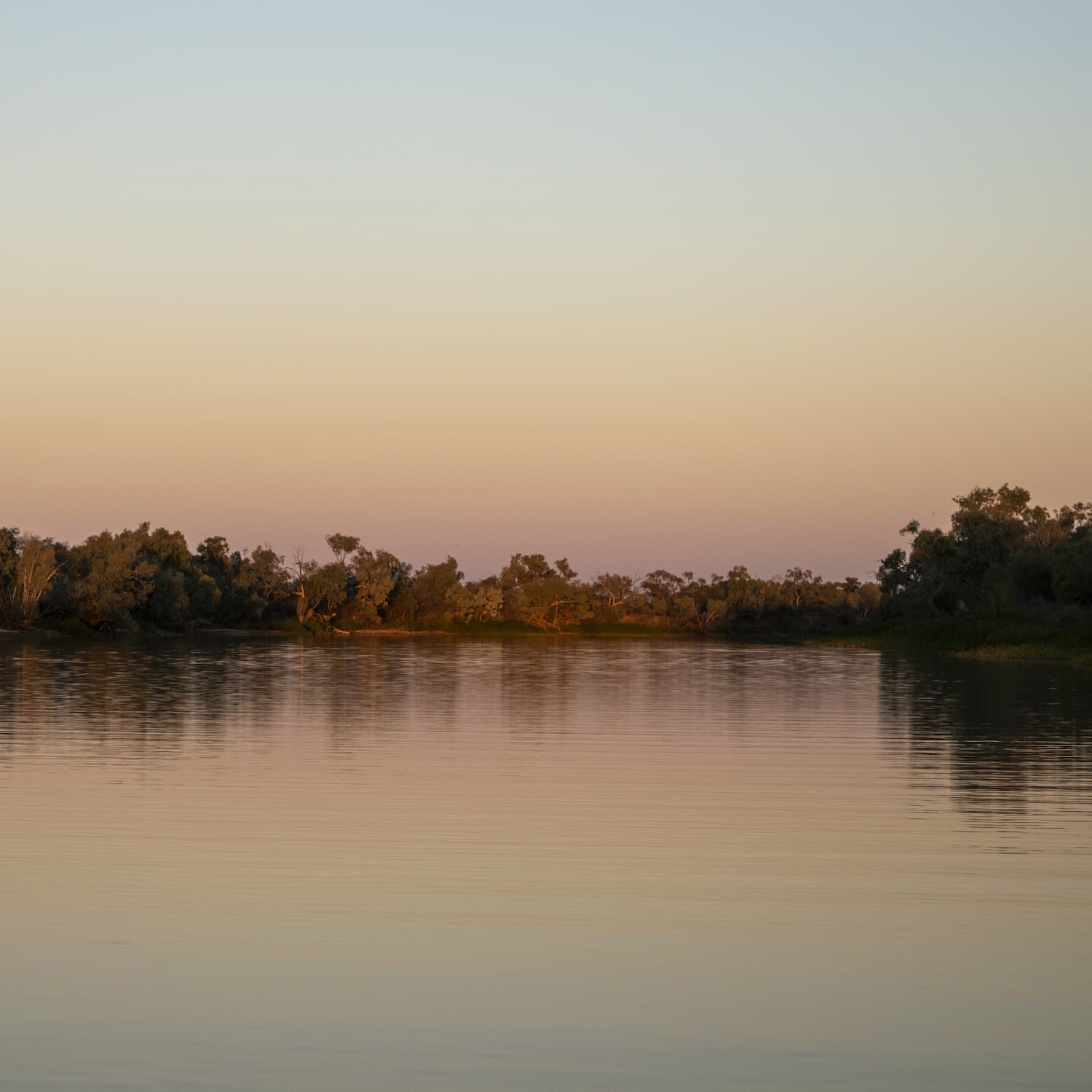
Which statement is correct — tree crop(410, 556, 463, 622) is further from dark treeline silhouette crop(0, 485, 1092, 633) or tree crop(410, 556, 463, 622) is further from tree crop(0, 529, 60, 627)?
tree crop(0, 529, 60, 627)

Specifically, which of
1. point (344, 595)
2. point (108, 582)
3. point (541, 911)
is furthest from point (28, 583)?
point (541, 911)

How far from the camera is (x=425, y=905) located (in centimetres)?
1003

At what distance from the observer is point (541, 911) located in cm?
988

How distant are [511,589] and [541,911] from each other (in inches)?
5002

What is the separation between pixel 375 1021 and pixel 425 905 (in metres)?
2.78

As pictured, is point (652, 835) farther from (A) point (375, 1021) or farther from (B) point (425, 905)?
(A) point (375, 1021)

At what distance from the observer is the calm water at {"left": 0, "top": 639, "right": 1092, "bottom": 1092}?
22.1 ft

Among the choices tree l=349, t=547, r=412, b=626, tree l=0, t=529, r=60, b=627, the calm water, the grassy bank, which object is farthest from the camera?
tree l=349, t=547, r=412, b=626

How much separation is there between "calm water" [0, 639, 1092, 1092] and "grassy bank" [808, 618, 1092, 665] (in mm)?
37579

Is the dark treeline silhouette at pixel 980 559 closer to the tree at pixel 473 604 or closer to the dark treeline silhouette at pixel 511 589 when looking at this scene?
the dark treeline silhouette at pixel 511 589

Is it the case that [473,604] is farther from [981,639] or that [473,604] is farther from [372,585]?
[981,639]

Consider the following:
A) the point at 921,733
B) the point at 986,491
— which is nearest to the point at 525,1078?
the point at 921,733

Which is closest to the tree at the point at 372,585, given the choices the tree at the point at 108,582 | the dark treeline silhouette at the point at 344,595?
the dark treeline silhouette at the point at 344,595

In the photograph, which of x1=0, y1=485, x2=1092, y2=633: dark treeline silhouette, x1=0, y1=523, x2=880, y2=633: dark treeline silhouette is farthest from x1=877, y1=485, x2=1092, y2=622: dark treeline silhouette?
x1=0, y1=523, x2=880, y2=633: dark treeline silhouette
